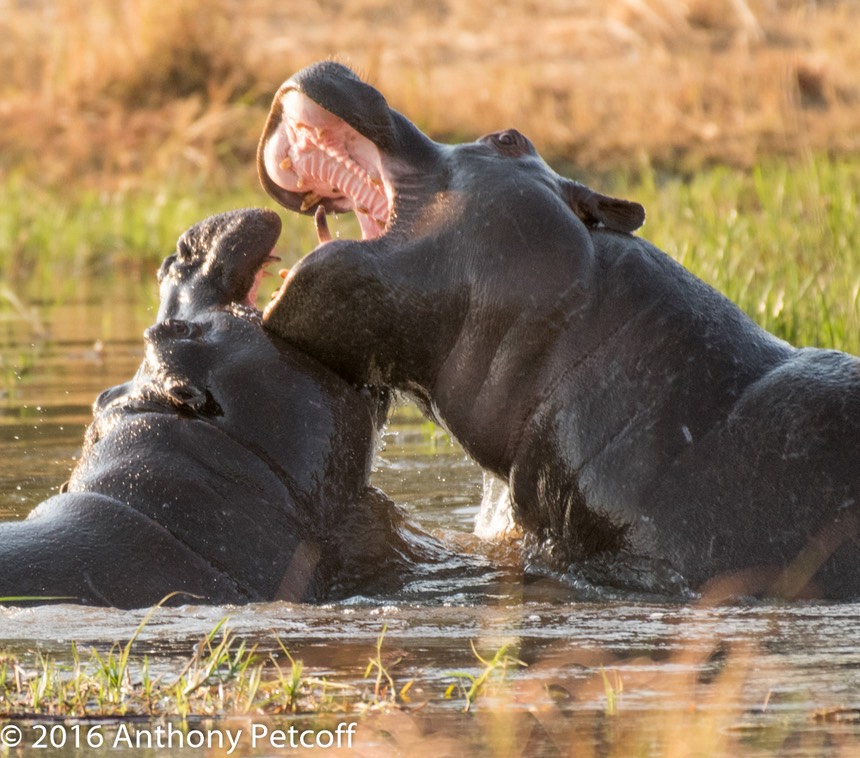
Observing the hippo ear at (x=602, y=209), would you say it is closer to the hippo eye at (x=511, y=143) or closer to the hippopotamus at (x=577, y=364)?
the hippopotamus at (x=577, y=364)

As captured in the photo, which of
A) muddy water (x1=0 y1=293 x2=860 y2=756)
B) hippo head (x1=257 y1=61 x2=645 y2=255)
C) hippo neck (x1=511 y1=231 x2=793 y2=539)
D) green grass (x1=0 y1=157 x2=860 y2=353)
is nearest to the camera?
muddy water (x1=0 y1=293 x2=860 y2=756)

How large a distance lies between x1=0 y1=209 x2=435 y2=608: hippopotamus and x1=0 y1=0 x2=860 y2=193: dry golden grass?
1005cm

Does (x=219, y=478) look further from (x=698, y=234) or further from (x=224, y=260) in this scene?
(x=698, y=234)

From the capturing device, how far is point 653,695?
3465mm

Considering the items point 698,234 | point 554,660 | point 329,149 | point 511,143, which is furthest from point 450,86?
point 554,660

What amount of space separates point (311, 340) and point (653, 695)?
5.27ft

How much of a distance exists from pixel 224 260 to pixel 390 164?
52 centimetres

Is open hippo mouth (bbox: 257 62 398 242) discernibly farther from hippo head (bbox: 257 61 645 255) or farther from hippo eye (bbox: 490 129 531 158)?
hippo eye (bbox: 490 129 531 158)

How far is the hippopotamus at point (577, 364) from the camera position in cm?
432

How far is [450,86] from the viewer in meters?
18.7

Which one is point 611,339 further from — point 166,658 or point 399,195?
point 166,658

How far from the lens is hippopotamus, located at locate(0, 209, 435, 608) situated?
4.31 m

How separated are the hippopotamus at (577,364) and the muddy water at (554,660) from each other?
17cm

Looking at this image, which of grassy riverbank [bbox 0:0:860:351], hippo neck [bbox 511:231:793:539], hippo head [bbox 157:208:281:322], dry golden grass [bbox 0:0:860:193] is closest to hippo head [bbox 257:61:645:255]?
hippo head [bbox 157:208:281:322]
